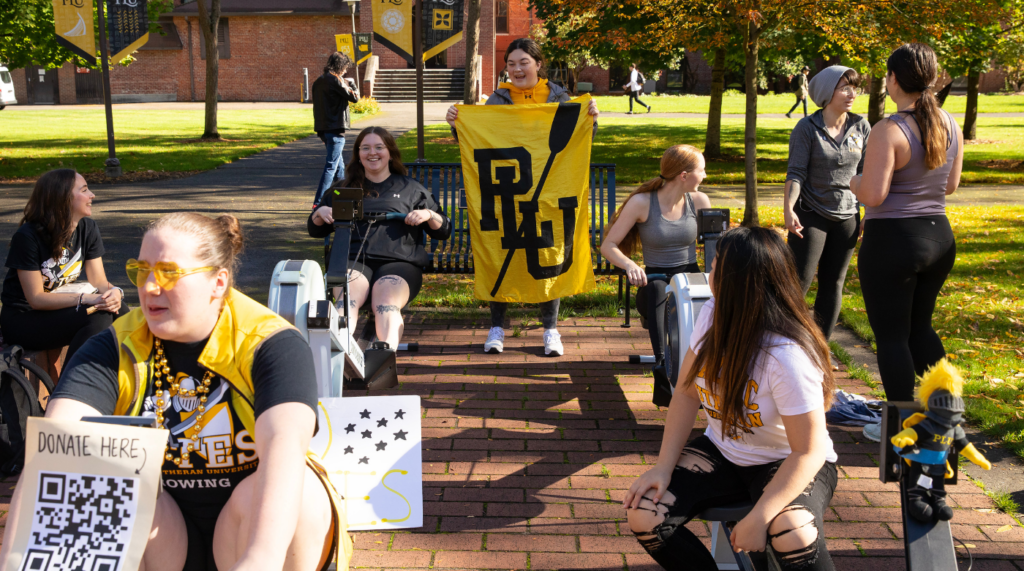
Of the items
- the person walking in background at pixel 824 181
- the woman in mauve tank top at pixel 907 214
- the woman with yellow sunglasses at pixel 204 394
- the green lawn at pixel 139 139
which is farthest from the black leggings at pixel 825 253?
the green lawn at pixel 139 139

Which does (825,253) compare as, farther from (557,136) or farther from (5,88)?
(5,88)

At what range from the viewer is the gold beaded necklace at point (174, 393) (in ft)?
7.34

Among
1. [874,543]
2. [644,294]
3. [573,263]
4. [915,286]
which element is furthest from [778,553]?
[573,263]

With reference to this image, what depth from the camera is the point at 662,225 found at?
4.78 m

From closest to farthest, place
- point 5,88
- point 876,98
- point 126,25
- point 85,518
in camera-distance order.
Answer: point 85,518 → point 126,25 → point 876,98 → point 5,88

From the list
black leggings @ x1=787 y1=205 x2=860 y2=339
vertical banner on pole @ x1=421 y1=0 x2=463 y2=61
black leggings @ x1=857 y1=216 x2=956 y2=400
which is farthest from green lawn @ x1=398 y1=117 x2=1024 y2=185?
black leggings @ x1=857 y1=216 x2=956 y2=400

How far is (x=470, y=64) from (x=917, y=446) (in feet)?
52.4

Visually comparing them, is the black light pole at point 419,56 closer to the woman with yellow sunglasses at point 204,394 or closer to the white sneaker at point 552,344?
the white sneaker at point 552,344

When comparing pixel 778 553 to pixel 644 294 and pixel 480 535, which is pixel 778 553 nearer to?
pixel 480 535

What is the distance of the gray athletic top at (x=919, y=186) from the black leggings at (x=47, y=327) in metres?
3.92

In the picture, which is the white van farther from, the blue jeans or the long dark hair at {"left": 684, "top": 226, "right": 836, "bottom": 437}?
the long dark hair at {"left": 684, "top": 226, "right": 836, "bottom": 437}

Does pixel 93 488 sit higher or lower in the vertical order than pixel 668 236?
lower

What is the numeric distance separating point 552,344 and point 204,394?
3.47m

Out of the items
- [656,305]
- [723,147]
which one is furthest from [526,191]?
[723,147]
